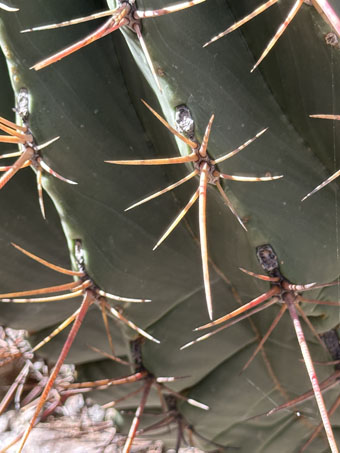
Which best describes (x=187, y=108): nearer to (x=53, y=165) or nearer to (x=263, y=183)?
(x=263, y=183)

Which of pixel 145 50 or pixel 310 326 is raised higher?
pixel 145 50

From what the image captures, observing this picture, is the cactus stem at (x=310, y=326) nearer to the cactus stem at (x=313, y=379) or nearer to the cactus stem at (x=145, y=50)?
the cactus stem at (x=313, y=379)

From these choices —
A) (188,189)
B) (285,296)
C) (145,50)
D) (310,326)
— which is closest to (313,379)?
(285,296)

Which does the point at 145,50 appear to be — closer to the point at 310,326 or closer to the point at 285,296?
the point at 285,296

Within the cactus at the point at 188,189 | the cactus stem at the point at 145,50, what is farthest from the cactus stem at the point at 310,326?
the cactus stem at the point at 145,50

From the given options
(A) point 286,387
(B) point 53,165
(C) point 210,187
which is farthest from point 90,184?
(A) point 286,387

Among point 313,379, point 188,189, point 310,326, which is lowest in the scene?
point 313,379

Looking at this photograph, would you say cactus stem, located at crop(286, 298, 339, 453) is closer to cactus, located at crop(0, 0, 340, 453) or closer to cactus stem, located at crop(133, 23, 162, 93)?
cactus, located at crop(0, 0, 340, 453)

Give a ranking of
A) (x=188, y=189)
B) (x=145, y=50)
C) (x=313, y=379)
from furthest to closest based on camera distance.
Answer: (x=188, y=189)
(x=313, y=379)
(x=145, y=50)
